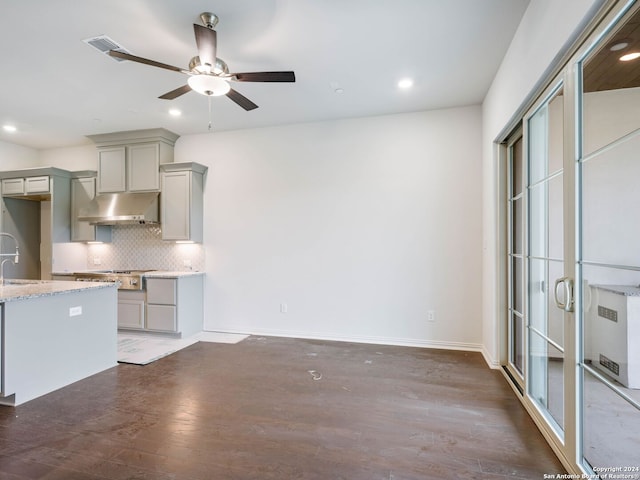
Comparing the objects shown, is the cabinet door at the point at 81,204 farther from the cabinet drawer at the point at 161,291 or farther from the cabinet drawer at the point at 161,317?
the cabinet drawer at the point at 161,317

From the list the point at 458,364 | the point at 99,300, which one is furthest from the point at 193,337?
the point at 458,364

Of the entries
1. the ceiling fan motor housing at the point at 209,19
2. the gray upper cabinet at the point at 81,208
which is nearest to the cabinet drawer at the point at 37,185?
the gray upper cabinet at the point at 81,208

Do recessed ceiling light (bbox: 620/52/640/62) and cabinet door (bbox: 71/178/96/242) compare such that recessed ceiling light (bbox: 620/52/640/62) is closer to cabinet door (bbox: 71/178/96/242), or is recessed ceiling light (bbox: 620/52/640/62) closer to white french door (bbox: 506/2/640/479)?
white french door (bbox: 506/2/640/479)

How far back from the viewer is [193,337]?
4.71 metres

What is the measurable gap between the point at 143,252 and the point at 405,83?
4507 millimetres

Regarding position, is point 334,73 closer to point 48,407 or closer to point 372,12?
point 372,12

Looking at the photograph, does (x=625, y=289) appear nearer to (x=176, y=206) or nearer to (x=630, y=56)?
(x=630, y=56)

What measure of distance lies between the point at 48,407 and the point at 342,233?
11.2 ft

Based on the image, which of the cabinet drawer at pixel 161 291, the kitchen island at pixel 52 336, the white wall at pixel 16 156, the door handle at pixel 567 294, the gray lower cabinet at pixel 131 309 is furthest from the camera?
the white wall at pixel 16 156

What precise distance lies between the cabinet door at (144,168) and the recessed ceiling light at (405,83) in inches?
140

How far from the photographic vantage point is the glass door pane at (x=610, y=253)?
1386 millimetres

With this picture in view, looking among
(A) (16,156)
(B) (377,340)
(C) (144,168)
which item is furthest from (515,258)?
(A) (16,156)

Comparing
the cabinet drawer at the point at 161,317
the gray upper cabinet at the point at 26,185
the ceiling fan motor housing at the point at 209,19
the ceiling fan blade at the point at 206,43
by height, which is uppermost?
the ceiling fan motor housing at the point at 209,19

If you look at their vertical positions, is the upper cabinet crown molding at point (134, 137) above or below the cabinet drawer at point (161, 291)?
above
